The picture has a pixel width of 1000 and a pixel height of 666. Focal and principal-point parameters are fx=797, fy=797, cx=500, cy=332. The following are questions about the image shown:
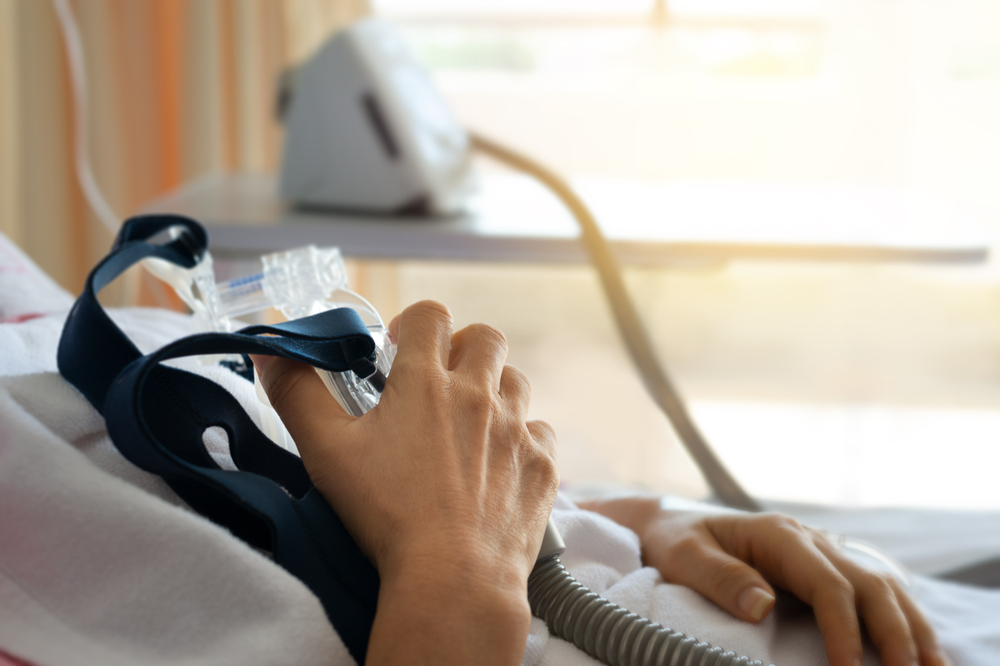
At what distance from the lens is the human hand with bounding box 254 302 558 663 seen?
33cm

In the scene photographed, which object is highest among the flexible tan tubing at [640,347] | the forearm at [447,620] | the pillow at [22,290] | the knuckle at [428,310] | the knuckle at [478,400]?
the knuckle at [428,310]

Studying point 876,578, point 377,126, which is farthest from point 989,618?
point 377,126

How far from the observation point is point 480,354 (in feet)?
1.42

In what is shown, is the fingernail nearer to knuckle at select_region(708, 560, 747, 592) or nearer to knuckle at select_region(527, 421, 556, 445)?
knuckle at select_region(708, 560, 747, 592)

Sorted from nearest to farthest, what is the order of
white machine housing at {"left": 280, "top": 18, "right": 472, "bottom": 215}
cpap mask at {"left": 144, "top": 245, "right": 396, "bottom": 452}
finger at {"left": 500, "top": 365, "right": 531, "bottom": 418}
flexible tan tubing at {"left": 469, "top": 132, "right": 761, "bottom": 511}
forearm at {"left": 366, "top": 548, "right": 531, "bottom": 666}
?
forearm at {"left": 366, "top": 548, "right": 531, "bottom": 666}
finger at {"left": 500, "top": 365, "right": 531, "bottom": 418}
cpap mask at {"left": 144, "top": 245, "right": 396, "bottom": 452}
flexible tan tubing at {"left": 469, "top": 132, "right": 761, "bottom": 511}
white machine housing at {"left": 280, "top": 18, "right": 472, "bottom": 215}

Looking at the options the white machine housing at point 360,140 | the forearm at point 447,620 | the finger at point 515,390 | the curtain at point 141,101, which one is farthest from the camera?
the curtain at point 141,101

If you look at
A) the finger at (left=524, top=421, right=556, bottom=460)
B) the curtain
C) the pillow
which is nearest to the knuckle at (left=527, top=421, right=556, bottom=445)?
the finger at (left=524, top=421, right=556, bottom=460)

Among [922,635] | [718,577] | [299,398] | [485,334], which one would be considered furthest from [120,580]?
[922,635]

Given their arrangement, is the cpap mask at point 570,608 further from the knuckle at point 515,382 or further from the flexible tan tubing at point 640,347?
the flexible tan tubing at point 640,347

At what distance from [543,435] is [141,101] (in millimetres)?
1997

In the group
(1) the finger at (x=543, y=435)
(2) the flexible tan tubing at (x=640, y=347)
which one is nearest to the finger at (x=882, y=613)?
(1) the finger at (x=543, y=435)

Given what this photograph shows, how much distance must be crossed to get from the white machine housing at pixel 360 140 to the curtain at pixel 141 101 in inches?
31.2

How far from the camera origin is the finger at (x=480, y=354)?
1.37ft

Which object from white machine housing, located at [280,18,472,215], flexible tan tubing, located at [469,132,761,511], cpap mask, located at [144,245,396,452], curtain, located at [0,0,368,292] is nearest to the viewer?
cpap mask, located at [144,245,396,452]
